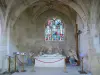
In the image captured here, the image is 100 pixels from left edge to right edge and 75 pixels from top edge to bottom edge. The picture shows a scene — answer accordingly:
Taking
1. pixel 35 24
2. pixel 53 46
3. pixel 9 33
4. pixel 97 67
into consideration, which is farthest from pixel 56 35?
pixel 97 67

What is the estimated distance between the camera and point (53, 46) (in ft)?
42.4

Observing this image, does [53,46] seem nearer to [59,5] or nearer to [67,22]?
[67,22]

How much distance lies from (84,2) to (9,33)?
16.1 ft

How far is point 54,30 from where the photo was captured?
13422 mm

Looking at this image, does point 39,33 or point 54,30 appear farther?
point 54,30

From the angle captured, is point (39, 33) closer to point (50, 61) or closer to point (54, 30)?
point (54, 30)

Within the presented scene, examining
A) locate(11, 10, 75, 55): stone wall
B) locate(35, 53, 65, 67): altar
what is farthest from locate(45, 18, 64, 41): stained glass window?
locate(35, 53, 65, 67): altar

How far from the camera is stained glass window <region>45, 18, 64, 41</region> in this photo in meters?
13.2

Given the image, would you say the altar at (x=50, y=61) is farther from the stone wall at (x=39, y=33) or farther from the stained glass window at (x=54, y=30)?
the stained glass window at (x=54, y=30)

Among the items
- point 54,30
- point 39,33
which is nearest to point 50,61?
point 39,33

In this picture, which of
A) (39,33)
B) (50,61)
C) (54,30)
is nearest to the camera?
(50,61)

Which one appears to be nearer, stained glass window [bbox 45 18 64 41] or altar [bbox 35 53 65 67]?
altar [bbox 35 53 65 67]

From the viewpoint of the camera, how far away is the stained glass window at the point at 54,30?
13.2m

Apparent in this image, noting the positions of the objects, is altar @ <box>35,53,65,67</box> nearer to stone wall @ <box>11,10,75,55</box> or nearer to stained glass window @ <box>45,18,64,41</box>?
stone wall @ <box>11,10,75,55</box>
